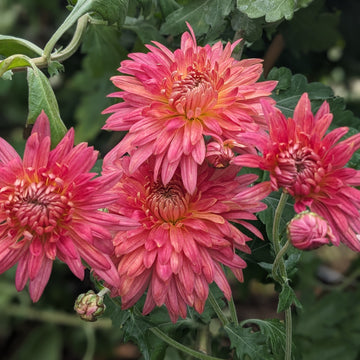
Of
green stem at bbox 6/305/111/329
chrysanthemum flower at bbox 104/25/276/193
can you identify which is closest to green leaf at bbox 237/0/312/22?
chrysanthemum flower at bbox 104/25/276/193

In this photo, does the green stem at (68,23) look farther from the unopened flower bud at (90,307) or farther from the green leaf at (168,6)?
the unopened flower bud at (90,307)

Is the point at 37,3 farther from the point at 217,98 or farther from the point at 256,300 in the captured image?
the point at 217,98

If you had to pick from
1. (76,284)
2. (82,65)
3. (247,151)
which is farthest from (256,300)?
(247,151)

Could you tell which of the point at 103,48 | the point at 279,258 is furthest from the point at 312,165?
the point at 103,48

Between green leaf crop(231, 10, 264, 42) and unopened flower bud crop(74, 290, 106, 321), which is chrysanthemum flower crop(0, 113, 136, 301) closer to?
Result: unopened flower bud crop(74, 290, 106, 321)

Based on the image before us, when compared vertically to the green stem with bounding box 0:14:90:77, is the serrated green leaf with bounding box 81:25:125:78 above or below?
below

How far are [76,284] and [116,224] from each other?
1261 mm

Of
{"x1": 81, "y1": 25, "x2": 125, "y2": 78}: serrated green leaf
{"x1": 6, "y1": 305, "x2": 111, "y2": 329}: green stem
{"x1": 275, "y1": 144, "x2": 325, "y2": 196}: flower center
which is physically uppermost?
{"x1": 275, "y1": 144, "x2": 325, "y2": 196}: flower center

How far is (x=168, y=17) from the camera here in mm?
742

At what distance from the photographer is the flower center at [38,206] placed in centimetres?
47

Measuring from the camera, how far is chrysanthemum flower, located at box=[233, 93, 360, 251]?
47 cm

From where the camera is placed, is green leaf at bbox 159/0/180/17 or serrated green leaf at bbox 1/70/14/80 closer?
serrated green leaf at bbox 1/70/14/80

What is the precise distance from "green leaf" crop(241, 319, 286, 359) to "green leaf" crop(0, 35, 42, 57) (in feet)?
1.27

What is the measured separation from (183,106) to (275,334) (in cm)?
28
